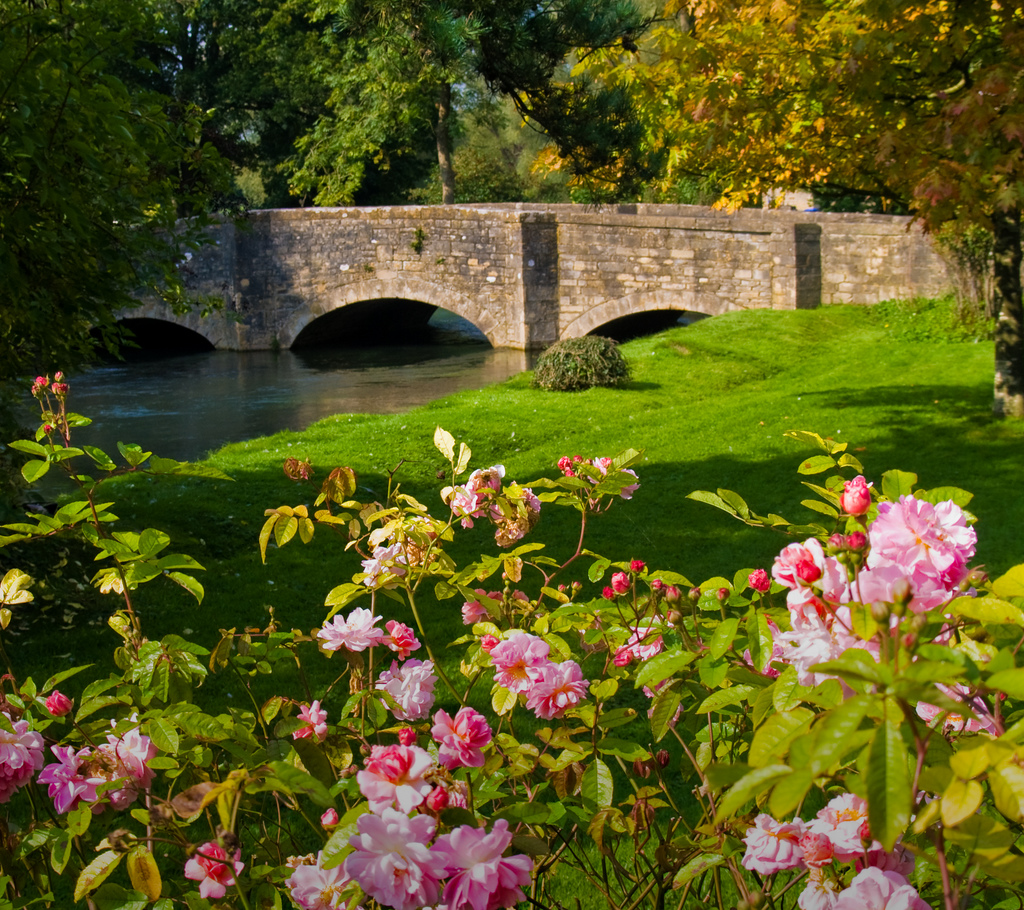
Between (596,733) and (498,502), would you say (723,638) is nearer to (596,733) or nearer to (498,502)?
(596,733)

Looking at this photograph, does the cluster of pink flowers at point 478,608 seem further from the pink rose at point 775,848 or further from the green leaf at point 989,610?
the green leaf at point 989,610

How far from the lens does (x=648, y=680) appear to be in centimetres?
145

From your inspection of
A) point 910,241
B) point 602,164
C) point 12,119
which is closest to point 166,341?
point 602,164

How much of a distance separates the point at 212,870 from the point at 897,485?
44.4 inches

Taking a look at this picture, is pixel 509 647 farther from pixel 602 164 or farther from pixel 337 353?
pixel 337 353

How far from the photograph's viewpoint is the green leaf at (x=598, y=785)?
5.11 ft

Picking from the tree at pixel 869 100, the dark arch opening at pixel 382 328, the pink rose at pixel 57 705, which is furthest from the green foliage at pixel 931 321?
the pink rose at pixel 57 705

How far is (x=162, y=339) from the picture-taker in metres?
27.6

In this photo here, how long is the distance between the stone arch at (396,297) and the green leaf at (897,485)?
20.2 meters

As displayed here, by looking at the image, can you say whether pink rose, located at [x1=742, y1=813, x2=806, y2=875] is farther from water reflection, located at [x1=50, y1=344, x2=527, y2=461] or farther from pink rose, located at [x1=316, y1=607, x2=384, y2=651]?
water reflection, located at [x1=50, y1=344, x2=527, y2=461]

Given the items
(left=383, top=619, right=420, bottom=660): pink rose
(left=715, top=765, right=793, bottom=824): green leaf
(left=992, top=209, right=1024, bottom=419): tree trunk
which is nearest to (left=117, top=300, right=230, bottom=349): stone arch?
(left=992, top=209, right=1024, bottom=419): tree trunk

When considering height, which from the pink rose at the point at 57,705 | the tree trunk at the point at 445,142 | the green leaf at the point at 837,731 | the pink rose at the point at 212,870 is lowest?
the pink rose at the point at 212,870

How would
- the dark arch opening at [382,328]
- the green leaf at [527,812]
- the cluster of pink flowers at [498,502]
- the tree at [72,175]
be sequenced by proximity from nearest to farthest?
the green leaf at [527,812] < the cluster of pink flowers at [498,502] < the tree at [72,175] < the dark arch opening at [382,328]

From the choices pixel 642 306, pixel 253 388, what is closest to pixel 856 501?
pixel 253 388
